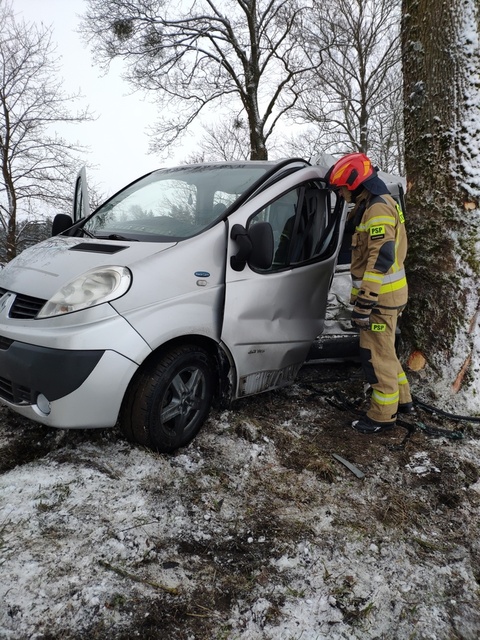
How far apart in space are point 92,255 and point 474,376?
3104 mm

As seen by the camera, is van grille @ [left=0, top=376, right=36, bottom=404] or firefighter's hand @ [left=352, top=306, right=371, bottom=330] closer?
van grille @ [left=0, top=376, right=36, bottom=404]

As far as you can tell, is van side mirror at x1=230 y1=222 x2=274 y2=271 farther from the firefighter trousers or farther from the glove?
the firefighter trousers

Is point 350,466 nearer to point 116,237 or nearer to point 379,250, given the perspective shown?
point 379,250

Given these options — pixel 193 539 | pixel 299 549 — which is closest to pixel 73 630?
pixel 193 539

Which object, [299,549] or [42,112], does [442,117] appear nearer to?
[299,549]

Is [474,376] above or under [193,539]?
above

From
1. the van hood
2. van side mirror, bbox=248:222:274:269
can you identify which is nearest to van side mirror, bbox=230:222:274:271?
van side mirror, bbox=248:222:274:269

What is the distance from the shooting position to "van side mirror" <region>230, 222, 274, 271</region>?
114 inches

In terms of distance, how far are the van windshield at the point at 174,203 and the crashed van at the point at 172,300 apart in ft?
Result: 0.05

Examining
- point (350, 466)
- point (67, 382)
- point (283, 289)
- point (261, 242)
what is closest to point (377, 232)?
point (283, 289)

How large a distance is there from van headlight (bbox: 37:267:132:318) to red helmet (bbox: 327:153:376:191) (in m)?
1.78

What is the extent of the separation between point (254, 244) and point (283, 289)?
571 mm

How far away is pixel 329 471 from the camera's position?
2850 mm

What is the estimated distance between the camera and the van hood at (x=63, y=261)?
2686 mm
